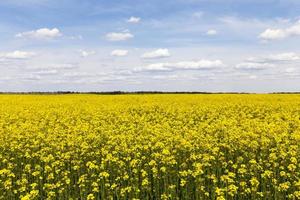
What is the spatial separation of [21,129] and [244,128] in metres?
10.3

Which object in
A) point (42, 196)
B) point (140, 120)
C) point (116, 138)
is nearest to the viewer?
point (42, 196)

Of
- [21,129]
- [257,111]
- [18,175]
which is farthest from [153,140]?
[257,111]

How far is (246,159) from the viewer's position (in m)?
13.1

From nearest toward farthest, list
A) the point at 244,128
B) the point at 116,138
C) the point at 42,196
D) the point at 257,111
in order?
the point at 42,196 < the point at 116,138 < the point at 244,128 < the point at 257,111

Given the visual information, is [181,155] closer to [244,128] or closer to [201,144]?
[201,144]

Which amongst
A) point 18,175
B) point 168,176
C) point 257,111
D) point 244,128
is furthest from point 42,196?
point 257,111

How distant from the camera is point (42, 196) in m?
10.6

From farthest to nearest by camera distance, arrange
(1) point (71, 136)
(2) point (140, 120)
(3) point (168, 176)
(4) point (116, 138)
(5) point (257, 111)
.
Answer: (5) point (257, 111), (2) point (140, 120), (1) point (71, 136), (4) point (116, 138), (3) point (168, 176)

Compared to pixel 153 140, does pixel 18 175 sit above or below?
below

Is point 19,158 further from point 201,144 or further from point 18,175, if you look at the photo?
point 201,144

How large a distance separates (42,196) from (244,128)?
1035cm

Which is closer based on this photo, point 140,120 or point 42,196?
point 42,196

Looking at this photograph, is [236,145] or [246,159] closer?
[246,159]

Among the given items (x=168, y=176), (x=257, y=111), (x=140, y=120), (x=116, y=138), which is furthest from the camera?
(x=257, y=111)
